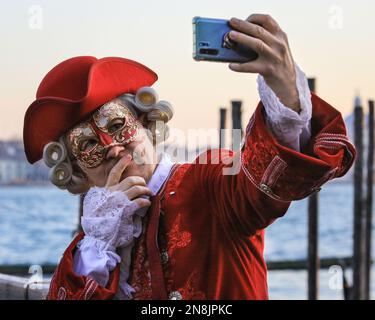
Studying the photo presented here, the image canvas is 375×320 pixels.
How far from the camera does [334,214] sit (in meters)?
33.8

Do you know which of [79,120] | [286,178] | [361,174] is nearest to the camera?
[286,178]

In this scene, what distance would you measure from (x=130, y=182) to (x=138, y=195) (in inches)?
1.6

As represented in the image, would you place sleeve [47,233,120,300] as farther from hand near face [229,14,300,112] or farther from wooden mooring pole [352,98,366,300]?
wooden mooring pole [352,98,366,300]

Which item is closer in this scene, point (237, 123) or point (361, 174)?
point (237, 123)

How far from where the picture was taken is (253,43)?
184cm

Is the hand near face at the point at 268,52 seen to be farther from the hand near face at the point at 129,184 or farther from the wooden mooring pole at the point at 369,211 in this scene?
the wooden mooring pole at the point at 369,211

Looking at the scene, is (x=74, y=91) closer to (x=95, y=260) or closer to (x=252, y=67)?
(x=95, y=260)

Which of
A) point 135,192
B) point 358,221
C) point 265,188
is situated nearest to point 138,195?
point 135,192

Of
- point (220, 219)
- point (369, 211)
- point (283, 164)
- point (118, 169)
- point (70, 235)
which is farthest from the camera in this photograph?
point (70, 235)

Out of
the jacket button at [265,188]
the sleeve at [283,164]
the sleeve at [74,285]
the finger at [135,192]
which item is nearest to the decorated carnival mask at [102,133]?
the finger at [135,192]

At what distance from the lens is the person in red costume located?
7.26 feet
